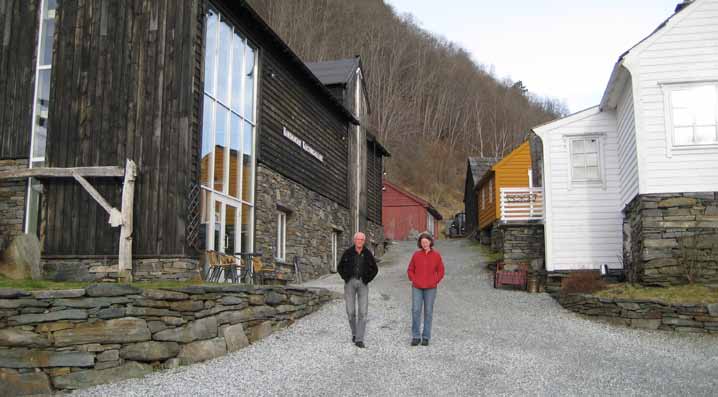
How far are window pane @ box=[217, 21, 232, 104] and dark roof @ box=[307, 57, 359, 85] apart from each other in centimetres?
1017

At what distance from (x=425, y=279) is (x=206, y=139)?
20.9ft

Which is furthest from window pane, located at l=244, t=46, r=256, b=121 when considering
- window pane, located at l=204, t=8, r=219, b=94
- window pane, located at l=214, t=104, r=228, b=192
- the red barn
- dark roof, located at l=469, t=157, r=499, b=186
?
the red barn

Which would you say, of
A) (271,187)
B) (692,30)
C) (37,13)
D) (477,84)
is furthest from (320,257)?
(477,84)

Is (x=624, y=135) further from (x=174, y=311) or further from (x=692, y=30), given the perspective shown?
(x=174, y=311)

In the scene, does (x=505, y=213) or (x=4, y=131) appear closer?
(x=4, y=131)

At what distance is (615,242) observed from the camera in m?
16.7

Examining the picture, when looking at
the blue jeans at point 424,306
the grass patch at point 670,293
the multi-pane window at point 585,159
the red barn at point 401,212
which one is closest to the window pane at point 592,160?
the multi-pane window at point 585,159

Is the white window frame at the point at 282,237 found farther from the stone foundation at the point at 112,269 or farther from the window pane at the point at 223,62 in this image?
the stone foundation at the point at 112,269

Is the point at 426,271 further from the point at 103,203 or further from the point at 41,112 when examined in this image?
the point at 41,112

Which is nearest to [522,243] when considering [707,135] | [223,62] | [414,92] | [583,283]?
[583,283]

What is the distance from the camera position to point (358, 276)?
1035 centimetres

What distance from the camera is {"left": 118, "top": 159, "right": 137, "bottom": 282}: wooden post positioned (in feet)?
41.1

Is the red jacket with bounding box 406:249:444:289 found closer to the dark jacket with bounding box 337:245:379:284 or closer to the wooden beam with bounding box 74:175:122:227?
the dark jacket with bounding box 337:245:379:284

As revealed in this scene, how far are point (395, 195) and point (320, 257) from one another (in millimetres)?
22188
